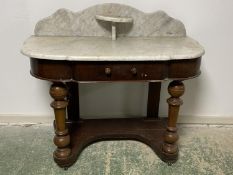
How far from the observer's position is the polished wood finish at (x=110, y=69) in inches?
43.7

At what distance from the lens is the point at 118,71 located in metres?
1.13

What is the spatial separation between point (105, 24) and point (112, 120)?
58cm

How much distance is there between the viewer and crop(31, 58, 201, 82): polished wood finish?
111 cm

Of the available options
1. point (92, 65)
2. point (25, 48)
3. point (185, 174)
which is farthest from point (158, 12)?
point (185, 174)

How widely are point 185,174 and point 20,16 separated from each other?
119 cm

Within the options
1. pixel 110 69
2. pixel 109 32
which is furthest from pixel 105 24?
pixel 110 69

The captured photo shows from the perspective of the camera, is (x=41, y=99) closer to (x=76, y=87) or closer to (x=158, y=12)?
(x=76, y=87)

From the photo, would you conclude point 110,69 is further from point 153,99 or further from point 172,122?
point 153,99

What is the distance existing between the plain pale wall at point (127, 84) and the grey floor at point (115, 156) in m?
0.16

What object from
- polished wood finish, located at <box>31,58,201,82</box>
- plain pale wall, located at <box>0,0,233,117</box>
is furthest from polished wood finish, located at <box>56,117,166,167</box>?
polished wood finish, located at <box>31,58,201,82</box>

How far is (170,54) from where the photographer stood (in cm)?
111

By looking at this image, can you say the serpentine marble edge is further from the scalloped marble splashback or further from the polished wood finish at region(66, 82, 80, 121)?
the polished wood finish at region(66, 82, 80, 121)

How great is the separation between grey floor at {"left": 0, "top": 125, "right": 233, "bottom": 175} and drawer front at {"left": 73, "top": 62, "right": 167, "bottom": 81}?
0.50 metres

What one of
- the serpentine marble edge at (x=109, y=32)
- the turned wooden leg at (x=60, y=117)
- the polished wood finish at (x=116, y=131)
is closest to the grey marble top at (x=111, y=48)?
the serpentine marble edge at (x=109, y=32)
